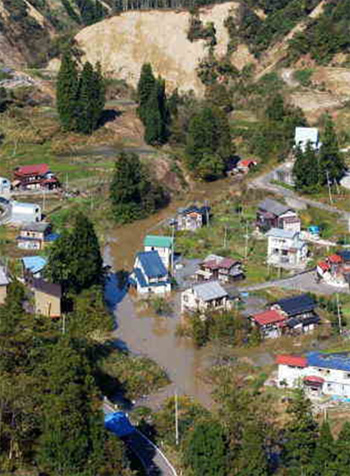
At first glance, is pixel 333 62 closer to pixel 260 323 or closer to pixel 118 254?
pixel 118 254

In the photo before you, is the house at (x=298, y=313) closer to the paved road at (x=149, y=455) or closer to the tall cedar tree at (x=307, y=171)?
the paved road at (x=149, y=455)

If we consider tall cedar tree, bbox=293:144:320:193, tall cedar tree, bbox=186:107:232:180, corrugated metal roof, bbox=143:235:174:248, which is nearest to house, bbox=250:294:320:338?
corrugated metal roof, bbox=143:235:174:248

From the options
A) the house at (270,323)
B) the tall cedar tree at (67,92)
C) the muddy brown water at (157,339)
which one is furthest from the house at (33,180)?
the house at (270,323)

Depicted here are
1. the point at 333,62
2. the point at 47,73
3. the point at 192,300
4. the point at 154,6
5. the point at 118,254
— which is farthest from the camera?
the point at 154,6

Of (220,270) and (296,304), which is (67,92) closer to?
(220,270)

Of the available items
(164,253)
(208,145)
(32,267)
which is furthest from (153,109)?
(32,267)

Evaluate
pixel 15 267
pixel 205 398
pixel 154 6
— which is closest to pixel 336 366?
pixel 205 398
